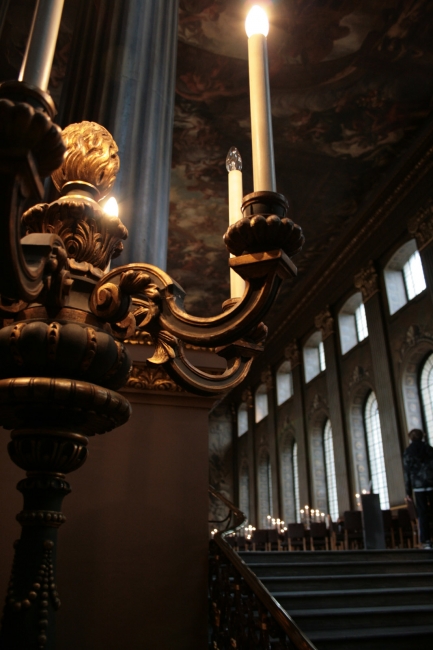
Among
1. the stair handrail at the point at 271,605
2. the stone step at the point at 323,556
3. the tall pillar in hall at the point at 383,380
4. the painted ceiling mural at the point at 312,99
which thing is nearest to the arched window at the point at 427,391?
the tall pillar in hall at the point at 383,380

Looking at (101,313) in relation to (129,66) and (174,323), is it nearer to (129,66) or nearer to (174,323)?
(174,323)

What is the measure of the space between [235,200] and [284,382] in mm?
17091

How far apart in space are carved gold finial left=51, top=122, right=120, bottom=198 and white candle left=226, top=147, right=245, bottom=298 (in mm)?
409

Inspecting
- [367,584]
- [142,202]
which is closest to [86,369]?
[142,202]

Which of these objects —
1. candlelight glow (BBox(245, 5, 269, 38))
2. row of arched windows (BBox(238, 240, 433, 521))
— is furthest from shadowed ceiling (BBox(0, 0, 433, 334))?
candlelight glow (BBox(245, 5, 269, 38))

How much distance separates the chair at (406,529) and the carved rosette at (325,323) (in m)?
6.07

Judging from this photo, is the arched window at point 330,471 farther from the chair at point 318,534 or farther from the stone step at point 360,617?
the stone step at point 360,617

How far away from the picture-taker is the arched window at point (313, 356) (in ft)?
52.5

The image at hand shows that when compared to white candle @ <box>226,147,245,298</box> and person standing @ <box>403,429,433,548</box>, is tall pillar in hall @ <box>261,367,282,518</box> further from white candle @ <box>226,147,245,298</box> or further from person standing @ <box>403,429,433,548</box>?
white candle @ <box>226,147,245,298</box>

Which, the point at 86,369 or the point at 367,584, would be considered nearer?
the point at 86,369

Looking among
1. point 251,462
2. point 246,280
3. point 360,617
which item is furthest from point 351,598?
point 251,462

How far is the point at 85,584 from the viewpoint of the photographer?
2.06 m

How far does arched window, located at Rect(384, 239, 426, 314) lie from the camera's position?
459 inches

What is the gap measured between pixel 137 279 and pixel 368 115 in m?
11.3
